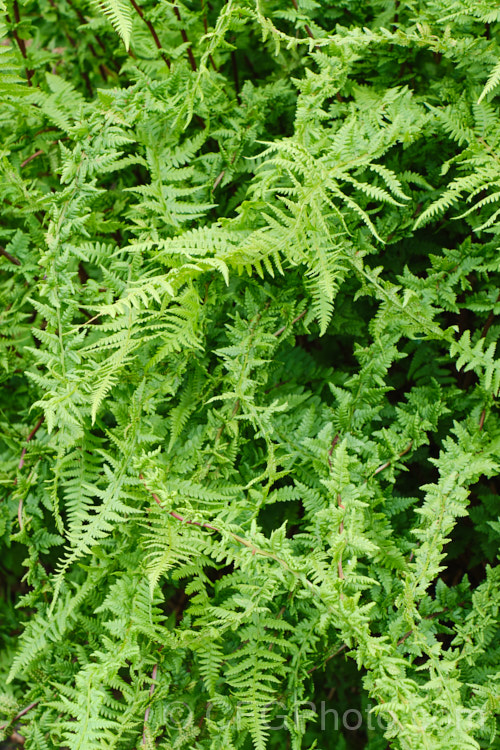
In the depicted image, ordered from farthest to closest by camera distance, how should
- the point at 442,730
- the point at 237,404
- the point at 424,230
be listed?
the point at 424,230 < the point at 237,404 < the point at 442,730

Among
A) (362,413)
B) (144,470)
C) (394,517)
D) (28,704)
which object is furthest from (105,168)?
(28,704)

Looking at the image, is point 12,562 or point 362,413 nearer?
point 362,413

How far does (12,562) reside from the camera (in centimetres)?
186

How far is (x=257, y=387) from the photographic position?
1406mm

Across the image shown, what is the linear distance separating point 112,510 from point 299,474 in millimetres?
427

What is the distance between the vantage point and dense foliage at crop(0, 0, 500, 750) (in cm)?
119

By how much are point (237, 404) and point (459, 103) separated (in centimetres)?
Result: 89

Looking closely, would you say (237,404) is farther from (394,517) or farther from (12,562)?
(12,562)

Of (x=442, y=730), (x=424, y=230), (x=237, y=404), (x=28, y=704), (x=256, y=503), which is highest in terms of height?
(x=424, y=230)

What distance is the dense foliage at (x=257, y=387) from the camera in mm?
1186

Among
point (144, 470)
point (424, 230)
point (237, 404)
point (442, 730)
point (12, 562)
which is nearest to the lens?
Result: point (442, 730)

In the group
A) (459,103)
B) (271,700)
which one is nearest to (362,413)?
(271,700)

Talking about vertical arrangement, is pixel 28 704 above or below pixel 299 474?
below

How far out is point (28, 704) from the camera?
150 cm
